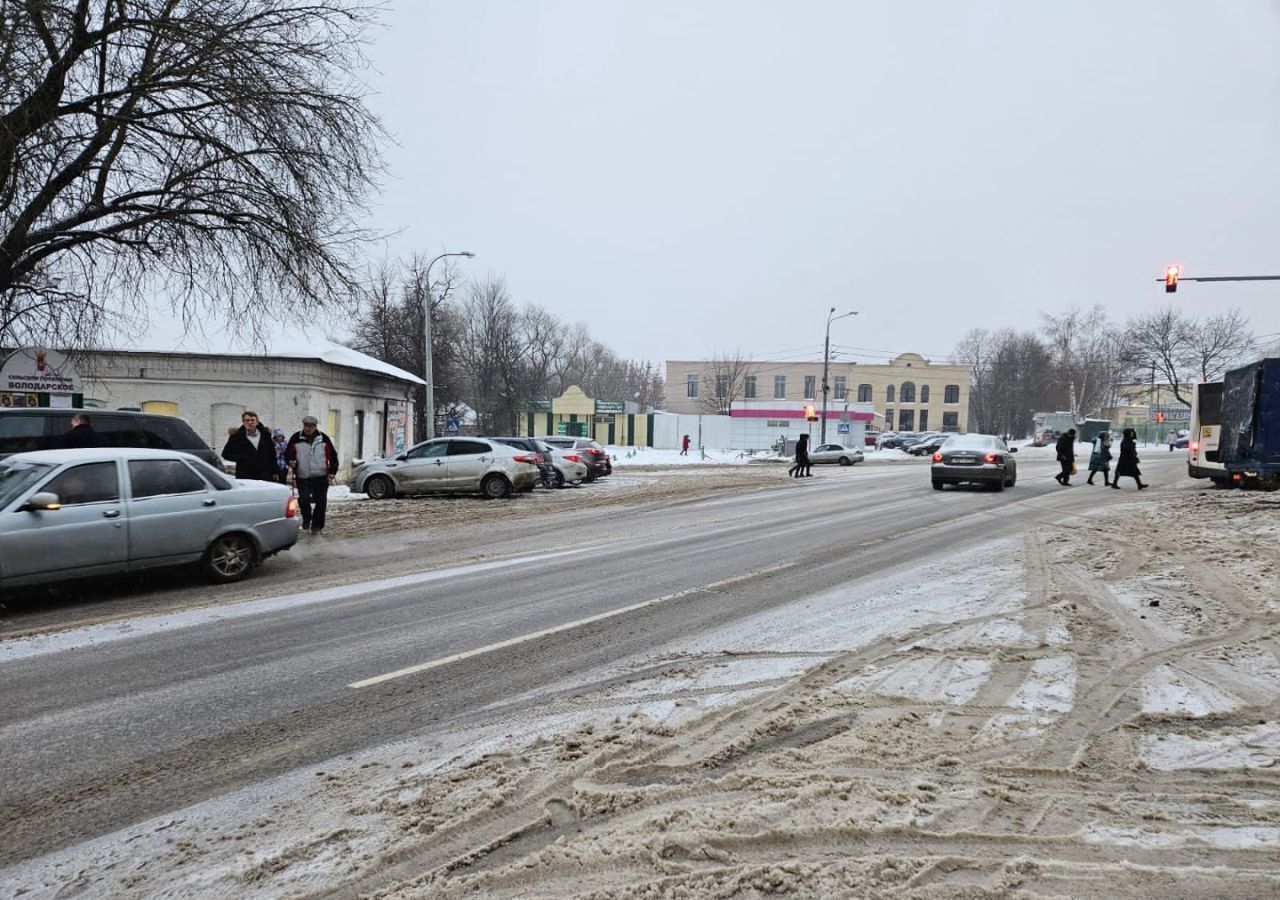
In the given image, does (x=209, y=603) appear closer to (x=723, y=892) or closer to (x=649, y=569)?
(x=649, y=569)

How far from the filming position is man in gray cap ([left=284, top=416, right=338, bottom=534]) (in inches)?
491

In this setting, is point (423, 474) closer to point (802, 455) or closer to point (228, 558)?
point (228, 558)

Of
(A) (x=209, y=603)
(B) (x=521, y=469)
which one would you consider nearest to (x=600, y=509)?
(B) (x=521, y=469)

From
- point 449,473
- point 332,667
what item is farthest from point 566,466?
point 332,667

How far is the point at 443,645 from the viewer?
6086mm

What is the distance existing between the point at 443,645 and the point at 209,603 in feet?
10.4

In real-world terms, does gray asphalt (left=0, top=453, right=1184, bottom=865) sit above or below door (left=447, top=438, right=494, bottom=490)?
below

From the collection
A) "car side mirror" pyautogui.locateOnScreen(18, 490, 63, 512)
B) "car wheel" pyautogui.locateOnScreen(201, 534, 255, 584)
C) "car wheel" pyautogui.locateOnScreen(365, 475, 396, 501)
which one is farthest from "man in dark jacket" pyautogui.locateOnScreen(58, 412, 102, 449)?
"car wheel" pyautogui.locateOnScreen(365, 475, 396, 501)

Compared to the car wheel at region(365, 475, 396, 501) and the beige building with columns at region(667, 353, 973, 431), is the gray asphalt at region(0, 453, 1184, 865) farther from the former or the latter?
the beige building with columns at region(667, 353, 973, 431)

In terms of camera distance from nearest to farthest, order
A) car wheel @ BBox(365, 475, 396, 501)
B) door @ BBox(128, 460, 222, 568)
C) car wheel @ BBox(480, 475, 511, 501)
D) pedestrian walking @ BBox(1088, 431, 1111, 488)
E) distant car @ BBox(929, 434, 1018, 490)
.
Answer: door @ BBox(128, 460, 222, 568) → car wheel @ BBox(365, 475, 396, 501) → car wheel @ BBox(480, 475, 511, 501) → distant car @ BBox(929, 434, 1018, 490) → pedestrian walking @ BBox(1088, 431, 1111, 488)

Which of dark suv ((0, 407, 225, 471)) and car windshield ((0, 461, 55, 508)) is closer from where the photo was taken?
car windshield ((0, 461, 55, 508))

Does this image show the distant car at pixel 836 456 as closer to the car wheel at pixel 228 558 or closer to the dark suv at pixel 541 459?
the dark suv at pixel 541 459

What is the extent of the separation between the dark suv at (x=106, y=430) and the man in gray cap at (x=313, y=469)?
4.50ft

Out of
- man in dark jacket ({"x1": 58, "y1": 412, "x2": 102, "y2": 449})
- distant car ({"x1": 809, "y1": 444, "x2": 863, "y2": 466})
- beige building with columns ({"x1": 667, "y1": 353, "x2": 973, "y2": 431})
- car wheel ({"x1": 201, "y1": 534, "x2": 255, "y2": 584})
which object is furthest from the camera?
beige building with columns ({"x1": 667, "y1": 353, "x2": 973, "y2": 431})
